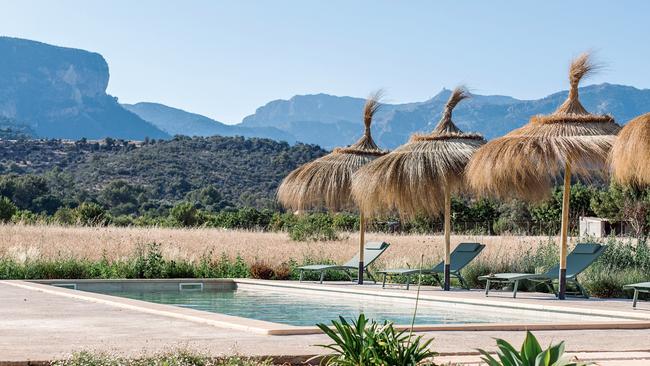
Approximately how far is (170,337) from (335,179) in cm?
764

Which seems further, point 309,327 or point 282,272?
point 282,272

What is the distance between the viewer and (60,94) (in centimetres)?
17800

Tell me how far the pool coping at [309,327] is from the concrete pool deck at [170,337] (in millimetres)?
51

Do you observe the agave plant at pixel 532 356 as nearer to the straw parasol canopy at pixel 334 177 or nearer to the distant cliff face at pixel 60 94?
the straw parasol canopy at pixel 334 177

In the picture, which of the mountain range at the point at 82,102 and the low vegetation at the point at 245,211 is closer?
the low vegetation at the point at 245,211

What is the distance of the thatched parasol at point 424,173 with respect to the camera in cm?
1184

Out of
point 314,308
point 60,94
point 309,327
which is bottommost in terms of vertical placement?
point 314,308

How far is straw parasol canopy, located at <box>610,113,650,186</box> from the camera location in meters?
8.67

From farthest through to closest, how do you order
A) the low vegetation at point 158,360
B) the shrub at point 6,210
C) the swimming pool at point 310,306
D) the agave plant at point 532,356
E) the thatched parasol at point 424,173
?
1. the shrub at point 6,210
2. the thatched parasol at point 424,173
3. the swimming pool at point 310,306
4. the low vegetation at point 158,360
5. the agave plant at point 532,356

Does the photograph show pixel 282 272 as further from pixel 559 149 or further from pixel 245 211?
pixel 245 211

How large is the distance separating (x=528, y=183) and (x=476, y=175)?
59.0 inches

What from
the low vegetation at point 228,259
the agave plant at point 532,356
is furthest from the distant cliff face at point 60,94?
the agave plant at point 532,356

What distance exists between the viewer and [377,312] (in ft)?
33.7

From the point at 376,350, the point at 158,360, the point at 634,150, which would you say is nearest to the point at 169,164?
the point at 634,150
